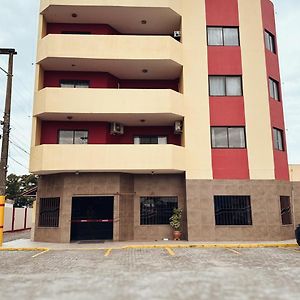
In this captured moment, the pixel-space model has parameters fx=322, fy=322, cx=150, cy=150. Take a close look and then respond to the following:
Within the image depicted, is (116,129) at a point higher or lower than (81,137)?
higher

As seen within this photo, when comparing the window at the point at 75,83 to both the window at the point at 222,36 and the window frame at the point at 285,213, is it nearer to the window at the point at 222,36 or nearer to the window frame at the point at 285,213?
the window at the point at 222,36

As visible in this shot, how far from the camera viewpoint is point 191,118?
20516 millimetres

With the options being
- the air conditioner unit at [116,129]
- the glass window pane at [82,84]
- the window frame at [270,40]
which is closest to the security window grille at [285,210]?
the window frame at [270,40]

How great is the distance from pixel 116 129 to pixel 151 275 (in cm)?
1221

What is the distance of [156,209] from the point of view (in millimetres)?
20875

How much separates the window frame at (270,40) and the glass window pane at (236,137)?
21.4ft

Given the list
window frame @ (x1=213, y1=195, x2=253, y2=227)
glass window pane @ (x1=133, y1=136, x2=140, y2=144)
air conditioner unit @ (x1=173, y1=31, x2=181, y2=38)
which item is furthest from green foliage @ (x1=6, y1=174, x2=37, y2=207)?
window frame @ (x1=213, y1=195, x2=253, y2=227)

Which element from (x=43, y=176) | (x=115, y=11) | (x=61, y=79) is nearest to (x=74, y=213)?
(x=43, y=176)

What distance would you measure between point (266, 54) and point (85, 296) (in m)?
19.8

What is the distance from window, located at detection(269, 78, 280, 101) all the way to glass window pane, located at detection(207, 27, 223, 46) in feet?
14.4

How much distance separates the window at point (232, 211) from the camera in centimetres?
1978

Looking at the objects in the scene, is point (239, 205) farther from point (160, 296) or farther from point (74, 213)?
point (160, 296)

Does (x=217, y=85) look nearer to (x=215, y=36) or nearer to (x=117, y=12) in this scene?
(x=215, y=36)

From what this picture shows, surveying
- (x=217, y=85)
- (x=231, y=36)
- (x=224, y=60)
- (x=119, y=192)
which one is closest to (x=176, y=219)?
(x=119, y=192)
